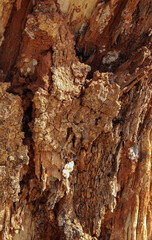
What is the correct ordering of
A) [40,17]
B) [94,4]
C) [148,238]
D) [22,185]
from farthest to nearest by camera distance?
[148,238] → [94,4] → [22,185] → [40,17]

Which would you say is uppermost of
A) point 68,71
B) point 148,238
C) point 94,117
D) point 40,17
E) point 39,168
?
point 40,17

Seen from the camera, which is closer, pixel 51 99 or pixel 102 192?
pixel 51 99

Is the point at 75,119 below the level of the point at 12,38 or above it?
below

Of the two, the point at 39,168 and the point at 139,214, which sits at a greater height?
the point at 39,168

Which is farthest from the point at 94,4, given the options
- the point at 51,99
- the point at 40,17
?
the point at 51,99

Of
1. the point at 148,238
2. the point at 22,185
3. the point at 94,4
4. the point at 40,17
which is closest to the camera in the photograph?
the point at 40,17

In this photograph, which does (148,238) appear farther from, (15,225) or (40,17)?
(40,17)

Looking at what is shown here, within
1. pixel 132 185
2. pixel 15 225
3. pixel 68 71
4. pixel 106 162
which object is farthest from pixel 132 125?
pixel 15 225

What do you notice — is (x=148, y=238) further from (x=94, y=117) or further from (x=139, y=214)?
(x=94, y=117)
